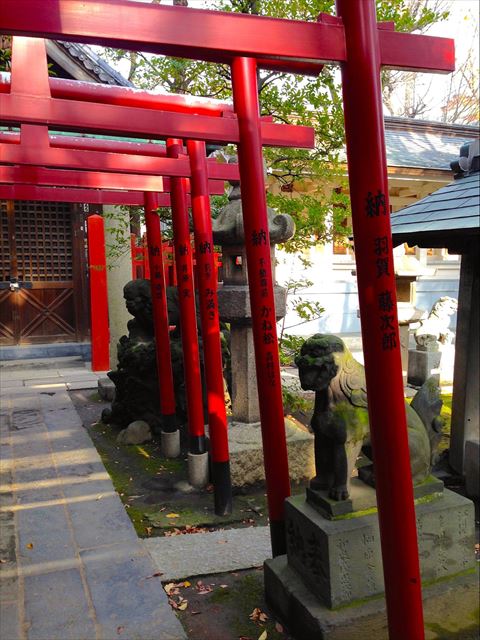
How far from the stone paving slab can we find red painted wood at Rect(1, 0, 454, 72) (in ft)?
10.2

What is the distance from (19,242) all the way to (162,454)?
269 inches

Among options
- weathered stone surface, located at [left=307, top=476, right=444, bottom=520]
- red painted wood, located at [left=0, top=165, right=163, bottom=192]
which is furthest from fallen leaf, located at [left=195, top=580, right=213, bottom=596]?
red painted wood, located at [left=0, top=165, right=163, bottom=192]

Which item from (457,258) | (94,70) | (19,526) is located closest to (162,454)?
(19,526)

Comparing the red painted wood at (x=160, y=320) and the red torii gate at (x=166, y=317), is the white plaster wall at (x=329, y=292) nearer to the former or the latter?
the red torii gate at (x=166, y=317)

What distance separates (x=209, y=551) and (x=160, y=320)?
2821mm

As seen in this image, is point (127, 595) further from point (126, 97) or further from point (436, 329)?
point (436, 329)

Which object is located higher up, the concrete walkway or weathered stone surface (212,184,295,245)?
weathered stone surface (212,184,295,245)

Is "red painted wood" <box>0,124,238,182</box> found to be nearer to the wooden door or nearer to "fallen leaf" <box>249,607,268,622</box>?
"fallen leaf" <box>249,607,268,622</box>

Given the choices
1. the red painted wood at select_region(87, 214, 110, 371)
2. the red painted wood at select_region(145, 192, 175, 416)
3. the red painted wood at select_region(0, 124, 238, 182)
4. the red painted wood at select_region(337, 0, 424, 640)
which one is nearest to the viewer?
the red painted wood at select_region(337, 0, 424, 640)

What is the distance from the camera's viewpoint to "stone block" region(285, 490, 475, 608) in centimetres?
275

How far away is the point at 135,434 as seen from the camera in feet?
21.3

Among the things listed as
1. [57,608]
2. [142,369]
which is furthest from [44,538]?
[142,369]

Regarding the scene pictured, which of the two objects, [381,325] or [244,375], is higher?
[381,325]

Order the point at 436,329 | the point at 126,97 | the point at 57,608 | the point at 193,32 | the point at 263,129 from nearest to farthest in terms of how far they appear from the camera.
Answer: the point at 193,32
the point at 57,608
the point at 126,97
the point at 263,129
the point at 436,329
